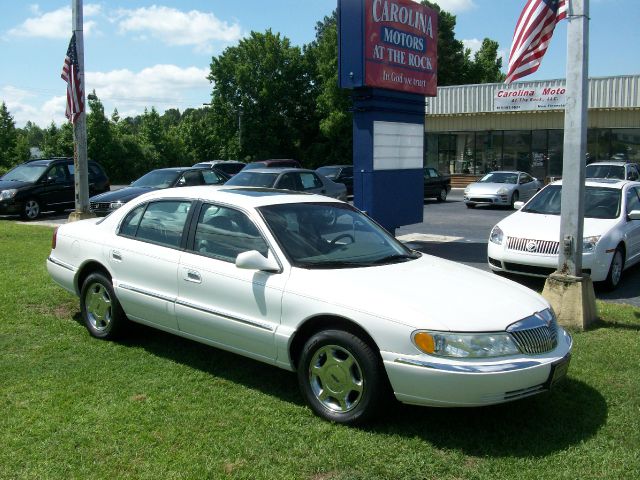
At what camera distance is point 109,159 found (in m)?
45.5

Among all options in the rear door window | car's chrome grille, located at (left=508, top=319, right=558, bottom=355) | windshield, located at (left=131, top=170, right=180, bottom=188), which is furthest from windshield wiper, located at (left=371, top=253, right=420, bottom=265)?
windshield, located at (left=131, top=170, right=180, bottom=188)

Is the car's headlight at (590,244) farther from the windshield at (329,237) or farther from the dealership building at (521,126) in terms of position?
the dealership building at (521,126)

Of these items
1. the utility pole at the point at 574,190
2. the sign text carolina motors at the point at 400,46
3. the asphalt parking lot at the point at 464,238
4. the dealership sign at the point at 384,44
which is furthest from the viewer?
the sign text carolina motors at the point at 400,46

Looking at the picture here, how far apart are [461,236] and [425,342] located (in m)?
11.1

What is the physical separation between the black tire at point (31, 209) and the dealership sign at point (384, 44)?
11.3 meters

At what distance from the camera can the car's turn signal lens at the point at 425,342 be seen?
3928 millimetres

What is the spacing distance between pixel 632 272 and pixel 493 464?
741 centimetres

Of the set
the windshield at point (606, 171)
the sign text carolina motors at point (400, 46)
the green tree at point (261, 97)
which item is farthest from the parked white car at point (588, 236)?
the green tree at point (261, 97)

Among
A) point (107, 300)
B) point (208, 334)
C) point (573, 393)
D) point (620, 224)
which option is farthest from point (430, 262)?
point (620, 224)

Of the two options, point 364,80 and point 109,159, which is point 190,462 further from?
point 109,159

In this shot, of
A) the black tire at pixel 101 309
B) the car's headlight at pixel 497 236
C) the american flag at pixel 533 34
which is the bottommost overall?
the black tire at pixel 101 309

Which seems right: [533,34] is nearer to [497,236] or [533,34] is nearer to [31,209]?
[497,236]

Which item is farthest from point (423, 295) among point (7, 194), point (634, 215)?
point (7, 194)

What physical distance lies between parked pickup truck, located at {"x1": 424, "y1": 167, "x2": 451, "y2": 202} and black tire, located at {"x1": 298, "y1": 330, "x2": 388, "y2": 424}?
20814 mm
